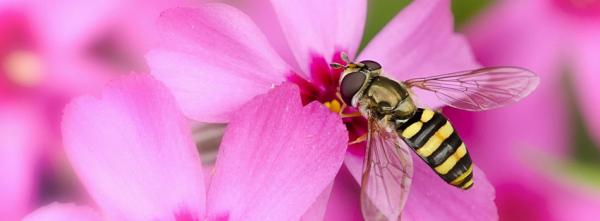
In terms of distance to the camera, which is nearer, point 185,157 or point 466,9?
point 185,157

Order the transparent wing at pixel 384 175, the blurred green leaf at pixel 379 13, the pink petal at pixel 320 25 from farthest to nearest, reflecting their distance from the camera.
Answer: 1. the blurred green leaf at pixel 379 13
2. the pink petal at pixel 320 25
3. the transparent wing at pixel 384 175

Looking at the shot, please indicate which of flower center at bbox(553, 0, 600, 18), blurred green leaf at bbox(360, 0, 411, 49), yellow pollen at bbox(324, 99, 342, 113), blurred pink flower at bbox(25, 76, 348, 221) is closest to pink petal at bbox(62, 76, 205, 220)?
blurred pink flower at bbox(25, 76, 348, 221)

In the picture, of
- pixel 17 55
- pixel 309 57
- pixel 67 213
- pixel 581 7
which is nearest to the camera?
pixel 67 213

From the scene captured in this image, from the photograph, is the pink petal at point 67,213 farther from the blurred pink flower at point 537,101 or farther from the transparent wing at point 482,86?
the blurred pink flower at point 537,101

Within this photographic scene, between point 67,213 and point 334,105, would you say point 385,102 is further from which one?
point 67,213

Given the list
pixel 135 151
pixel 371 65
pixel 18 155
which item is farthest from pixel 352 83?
pixel 18 155

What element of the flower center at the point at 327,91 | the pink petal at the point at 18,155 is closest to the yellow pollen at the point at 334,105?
the flower center at the point at 327,91

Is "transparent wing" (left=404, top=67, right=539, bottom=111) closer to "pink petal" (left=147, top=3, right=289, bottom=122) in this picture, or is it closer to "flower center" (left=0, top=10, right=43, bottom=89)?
"pink petal" (left=147, top=3, right=289, bottom=122)
